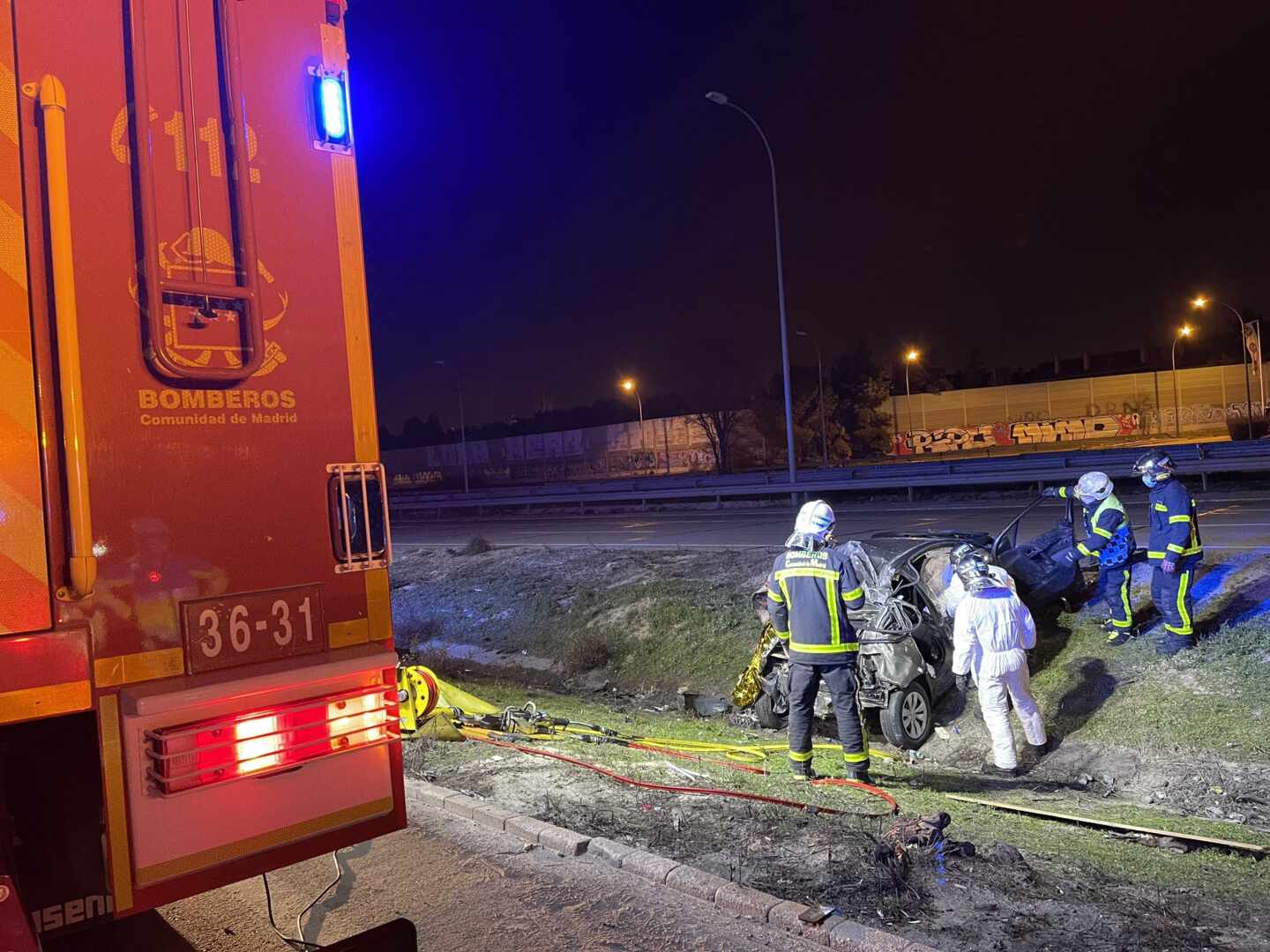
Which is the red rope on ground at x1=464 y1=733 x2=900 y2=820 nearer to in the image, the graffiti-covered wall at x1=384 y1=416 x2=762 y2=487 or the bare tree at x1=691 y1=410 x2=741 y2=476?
the bare tree at x1=691 y1=410 x2=741 y2=476

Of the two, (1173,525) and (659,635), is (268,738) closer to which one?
(1173,525)

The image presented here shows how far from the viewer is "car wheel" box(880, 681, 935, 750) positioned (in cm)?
772

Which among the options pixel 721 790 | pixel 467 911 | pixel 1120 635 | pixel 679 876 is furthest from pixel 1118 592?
pixel 467 911

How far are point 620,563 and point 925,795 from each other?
9.51 metres

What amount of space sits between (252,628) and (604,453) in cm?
5001

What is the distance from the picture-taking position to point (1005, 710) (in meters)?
7.27

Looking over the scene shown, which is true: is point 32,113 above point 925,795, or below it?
above

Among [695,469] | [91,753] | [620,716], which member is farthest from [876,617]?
[695,469]

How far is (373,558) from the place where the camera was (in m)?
3.09

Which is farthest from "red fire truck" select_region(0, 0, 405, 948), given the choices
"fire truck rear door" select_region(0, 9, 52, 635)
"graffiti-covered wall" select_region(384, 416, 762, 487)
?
"graffiti-covered wall" select_region(384, 416, 762, 487)

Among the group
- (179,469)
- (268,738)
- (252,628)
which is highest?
(179,469)

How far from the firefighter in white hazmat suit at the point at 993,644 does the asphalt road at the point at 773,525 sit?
217 inches

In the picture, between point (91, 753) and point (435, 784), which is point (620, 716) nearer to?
point (435, 784)

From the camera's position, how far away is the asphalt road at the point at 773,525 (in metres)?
14.3
